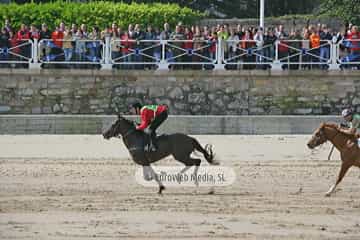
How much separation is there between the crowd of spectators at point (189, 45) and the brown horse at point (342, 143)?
406 inches

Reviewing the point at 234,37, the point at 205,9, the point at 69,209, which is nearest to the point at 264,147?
the point at 234,37

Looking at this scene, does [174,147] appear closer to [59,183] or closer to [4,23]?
[59,183]

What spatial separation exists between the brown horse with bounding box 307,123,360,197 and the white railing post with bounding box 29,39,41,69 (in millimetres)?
12088

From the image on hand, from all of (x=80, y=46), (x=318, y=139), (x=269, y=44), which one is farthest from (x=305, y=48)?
(x=318, y=139)

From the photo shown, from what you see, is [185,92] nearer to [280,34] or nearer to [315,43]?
[280,34]

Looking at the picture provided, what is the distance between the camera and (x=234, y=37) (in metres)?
29.2

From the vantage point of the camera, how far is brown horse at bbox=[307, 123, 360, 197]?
18.7 metres

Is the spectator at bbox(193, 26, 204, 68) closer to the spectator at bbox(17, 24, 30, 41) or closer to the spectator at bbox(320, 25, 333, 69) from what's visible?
the spectator at bbox(320, 25, 333, 69)

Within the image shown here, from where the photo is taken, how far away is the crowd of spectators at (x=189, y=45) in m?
29.0

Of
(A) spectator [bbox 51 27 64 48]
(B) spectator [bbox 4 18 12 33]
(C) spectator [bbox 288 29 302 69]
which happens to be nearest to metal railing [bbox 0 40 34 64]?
(B) spectator [bbox 4 18 12 33]

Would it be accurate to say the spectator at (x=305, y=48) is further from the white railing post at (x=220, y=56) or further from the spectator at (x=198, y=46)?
the spectator at (x=198, y=46)

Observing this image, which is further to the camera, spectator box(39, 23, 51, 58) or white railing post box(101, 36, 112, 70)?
spectator box(39, 23, 51, 58)

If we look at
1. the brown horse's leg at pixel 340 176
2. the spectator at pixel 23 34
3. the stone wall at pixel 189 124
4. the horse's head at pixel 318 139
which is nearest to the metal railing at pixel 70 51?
the spectator at pixel 23 34

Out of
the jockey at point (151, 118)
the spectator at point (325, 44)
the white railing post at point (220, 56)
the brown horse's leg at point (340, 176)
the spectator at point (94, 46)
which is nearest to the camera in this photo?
the brown horse's leg at point (340, 176)
